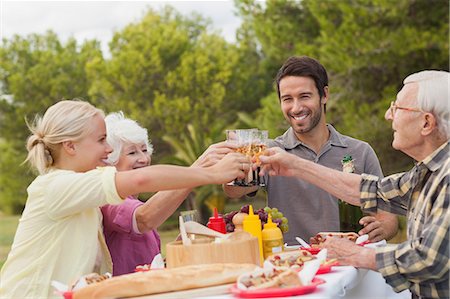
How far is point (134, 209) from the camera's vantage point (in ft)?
12.3

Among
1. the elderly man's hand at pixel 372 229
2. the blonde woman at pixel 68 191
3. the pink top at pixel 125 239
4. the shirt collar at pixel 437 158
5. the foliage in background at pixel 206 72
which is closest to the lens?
the blonde woman at pixel 68 191

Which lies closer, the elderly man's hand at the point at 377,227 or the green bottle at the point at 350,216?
the elderly man's hand at the point at 377,227

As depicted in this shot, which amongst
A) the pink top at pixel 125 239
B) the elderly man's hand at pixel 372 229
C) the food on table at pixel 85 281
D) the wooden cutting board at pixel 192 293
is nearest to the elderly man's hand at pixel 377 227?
the elderly man's hand at pixel 372 229

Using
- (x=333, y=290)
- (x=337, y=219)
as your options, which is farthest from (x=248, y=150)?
(x=337, y=219)

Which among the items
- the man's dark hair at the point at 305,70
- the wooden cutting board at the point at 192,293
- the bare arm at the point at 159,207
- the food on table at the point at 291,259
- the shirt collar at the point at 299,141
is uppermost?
the man's dark hair at the point at 305,70

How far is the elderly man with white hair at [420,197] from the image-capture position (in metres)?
2.96

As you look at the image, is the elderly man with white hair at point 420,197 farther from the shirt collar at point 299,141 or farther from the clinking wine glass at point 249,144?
the shirt collar at point 299,141

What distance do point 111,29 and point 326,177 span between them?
23.7 meters

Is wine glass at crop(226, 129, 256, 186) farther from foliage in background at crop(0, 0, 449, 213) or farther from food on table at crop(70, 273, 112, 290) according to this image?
foliage in background at crop(0, 0, 449, 213)

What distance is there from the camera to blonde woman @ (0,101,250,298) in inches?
121

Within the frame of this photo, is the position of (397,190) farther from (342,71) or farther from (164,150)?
(164,150)

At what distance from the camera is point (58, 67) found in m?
27.3

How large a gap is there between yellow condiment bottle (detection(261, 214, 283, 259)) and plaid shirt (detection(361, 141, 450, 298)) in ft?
1.69

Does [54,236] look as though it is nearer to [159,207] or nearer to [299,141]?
[159,207]
